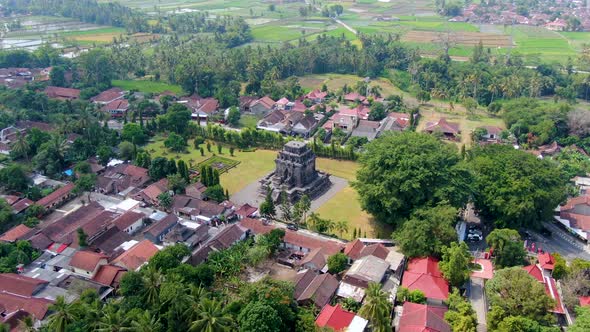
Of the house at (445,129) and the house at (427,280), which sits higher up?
the house at (445,129)

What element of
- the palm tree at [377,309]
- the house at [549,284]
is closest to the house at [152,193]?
the palm tree at [377,309]

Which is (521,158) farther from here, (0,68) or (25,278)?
(0,68)

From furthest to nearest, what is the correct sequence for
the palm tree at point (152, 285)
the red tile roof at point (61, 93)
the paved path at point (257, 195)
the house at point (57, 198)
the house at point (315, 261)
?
1. the red tile roof at point (61, 93)
2. the paved path at point (257, 195)
3. the house at point (57, 198)
4. the house at point (315, 261)
5. the palm tree at point (152, 285)

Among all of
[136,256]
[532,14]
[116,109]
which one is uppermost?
[532,14]

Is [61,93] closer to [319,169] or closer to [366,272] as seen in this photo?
[319,169]

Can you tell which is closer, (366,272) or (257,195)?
(366,272)

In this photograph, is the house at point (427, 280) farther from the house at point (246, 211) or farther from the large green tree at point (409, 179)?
the house at point (246, 211)

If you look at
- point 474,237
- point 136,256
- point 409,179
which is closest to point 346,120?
point 409,179
